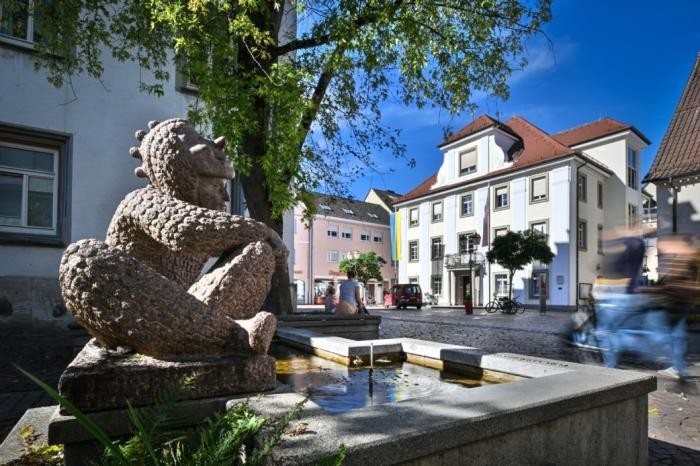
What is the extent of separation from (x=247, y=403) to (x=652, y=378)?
2370mm

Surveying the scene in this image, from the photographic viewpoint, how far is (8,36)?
28.9 feet

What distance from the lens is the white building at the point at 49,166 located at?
8.65m

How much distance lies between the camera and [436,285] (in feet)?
127

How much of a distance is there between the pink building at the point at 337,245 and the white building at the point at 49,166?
116ft

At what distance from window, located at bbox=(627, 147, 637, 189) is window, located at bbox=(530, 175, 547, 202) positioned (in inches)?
276

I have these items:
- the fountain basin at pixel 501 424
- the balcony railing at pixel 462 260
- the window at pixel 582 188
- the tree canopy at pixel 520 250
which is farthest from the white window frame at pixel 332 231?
the fountain basin at pixel 501 424

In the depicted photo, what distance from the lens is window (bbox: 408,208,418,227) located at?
135 feet

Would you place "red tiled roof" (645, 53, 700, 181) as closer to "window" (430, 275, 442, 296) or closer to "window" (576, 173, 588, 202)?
"window" (576, 173, 588, 202)

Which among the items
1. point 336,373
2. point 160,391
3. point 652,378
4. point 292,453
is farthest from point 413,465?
point 336,373

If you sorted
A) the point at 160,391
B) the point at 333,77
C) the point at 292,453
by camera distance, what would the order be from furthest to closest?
the point at 333,77
the point at 160,391
the point at 292,453

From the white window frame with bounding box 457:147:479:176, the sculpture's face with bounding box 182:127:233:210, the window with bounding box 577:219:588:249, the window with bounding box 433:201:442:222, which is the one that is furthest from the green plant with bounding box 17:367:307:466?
the window with bounding box 433:201:442:222

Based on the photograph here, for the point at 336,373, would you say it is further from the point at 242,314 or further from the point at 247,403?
the point at 247,403

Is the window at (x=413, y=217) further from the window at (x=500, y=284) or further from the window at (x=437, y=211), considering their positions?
the window at (x=500, y=284)

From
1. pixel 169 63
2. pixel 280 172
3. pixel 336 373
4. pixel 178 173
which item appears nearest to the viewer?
pixel 178 173
